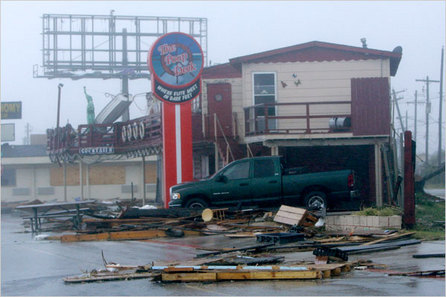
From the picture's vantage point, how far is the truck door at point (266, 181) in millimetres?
19406

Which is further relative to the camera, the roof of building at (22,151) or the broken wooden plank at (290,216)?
the roof of building at (22,151)

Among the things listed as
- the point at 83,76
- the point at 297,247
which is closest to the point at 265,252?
the point at 297,247

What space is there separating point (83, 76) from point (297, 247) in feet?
169

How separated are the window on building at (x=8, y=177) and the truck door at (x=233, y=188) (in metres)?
33.6

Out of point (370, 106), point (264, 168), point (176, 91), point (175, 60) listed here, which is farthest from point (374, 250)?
point (175, 60)

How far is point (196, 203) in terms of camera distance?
19641 millimetres

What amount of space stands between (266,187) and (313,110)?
6.05m

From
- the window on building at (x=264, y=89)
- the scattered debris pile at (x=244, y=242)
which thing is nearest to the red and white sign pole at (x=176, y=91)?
the window on building at (x=264, y=89)

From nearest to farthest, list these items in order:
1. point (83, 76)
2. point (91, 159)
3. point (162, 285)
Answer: point (162, 285) → point (91, 159) → point (83, 76)

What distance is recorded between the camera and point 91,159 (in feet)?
117

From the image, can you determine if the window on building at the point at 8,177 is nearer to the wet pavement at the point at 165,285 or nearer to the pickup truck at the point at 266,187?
the pickup truck at the point at 266,187

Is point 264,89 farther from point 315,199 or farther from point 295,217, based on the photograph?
point 295,217

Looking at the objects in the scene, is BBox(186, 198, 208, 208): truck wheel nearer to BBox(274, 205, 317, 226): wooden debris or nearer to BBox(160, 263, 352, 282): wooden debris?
BBox(274, 205, 317, 226): wooden debris

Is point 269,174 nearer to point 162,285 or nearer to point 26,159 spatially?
point 162,285
